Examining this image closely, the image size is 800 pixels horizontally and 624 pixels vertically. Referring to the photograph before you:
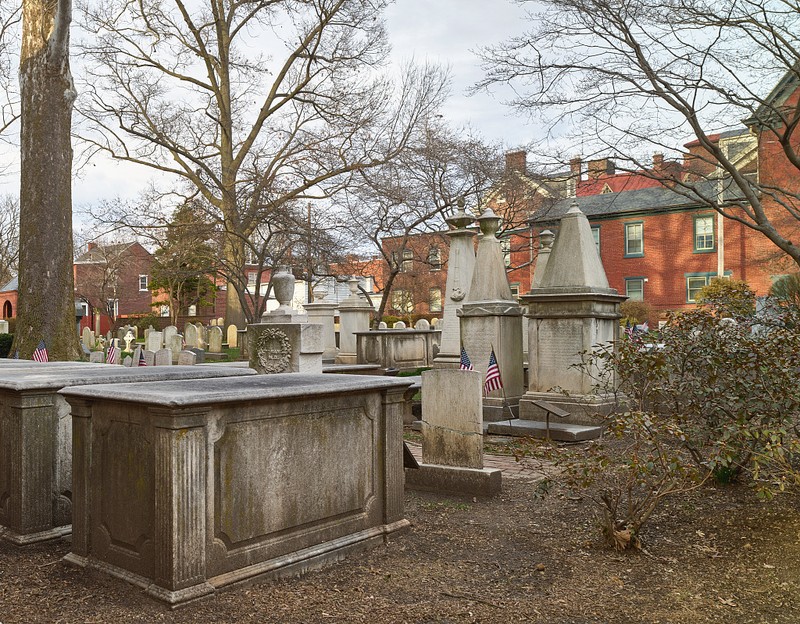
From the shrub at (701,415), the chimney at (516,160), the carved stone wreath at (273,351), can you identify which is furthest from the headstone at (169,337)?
the shrub at (701,415)

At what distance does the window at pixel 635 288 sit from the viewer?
4094 centimetres

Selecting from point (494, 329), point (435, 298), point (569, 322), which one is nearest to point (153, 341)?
point (494, 329)

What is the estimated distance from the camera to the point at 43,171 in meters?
11.6

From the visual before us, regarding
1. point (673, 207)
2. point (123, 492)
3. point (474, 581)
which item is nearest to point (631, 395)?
point (474, 581)

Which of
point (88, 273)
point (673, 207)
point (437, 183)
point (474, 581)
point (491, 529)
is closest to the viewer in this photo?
point (474, 581)

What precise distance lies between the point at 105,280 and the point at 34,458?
41907 millimetres

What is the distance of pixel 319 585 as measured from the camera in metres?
4.46

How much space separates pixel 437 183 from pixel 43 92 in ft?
47.1

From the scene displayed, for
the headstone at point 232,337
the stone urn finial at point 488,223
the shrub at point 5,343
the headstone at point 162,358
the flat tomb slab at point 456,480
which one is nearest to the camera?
the flat tomb slab at point 456,480

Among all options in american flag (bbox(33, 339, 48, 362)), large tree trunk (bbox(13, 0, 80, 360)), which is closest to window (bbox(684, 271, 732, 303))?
large tree trunk (bbox(13, 0, 80, 360))

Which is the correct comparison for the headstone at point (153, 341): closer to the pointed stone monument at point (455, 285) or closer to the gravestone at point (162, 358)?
the gravestone at point (162, 358)

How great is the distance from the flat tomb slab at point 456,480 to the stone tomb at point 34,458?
311 cm

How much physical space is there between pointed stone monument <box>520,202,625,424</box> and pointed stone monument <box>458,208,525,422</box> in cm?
51

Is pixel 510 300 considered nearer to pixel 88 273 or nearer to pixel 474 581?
pixel 474 581
